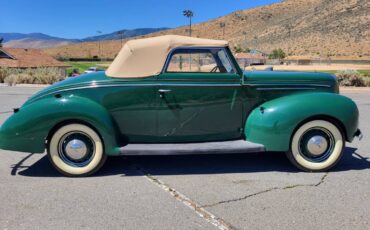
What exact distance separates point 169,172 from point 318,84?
2.35 metres

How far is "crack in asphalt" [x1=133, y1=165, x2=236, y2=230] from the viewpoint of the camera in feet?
12.1

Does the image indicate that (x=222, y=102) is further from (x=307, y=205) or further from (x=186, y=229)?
(x=186, y=229)

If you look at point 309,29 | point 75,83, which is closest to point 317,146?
point 75,83

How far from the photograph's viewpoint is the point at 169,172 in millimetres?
5211

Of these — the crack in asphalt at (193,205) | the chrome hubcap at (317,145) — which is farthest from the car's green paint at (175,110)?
the crack in asphalt at (193,205)

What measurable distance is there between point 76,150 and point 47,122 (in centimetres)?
48

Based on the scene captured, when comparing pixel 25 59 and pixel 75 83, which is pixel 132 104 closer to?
pixel 75 83

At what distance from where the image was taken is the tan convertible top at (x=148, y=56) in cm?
507

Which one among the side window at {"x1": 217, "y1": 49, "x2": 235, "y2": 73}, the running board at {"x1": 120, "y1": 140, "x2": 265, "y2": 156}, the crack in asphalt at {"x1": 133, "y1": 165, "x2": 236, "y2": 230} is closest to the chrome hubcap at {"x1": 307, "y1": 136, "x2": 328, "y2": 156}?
the running board at {"x1": 120, "y1": 140, "x2": 265, "y2": 156}

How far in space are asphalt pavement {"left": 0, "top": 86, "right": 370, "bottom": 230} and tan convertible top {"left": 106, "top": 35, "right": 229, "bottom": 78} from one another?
4.27 feet

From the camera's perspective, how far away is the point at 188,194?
442 centimetres

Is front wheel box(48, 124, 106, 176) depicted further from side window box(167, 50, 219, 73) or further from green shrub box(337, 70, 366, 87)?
green shrub box(337, 70, 366, 87)

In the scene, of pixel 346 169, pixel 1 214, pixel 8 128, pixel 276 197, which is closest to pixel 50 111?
pixel 8 128

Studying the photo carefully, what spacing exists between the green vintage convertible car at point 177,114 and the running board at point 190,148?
0.01 meters
